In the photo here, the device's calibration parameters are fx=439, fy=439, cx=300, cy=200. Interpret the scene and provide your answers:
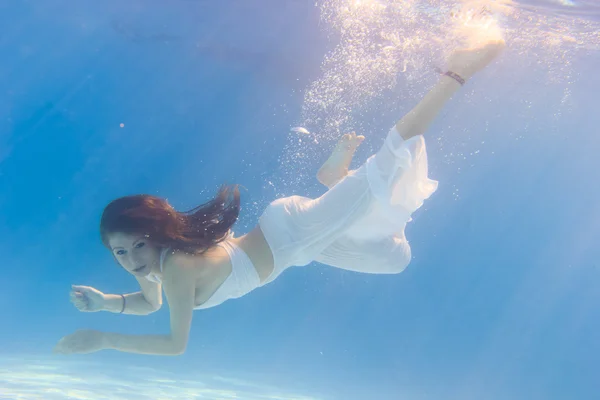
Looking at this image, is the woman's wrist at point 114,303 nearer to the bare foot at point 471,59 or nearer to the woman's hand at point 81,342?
the woman's hand at point 81,342

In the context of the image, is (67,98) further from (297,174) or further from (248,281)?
(248,281)

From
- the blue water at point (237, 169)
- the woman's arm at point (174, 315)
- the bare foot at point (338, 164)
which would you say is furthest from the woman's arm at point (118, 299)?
the blue water at point (237, 169)

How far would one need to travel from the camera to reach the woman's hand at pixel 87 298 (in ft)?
12.9

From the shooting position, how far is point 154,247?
323 cm

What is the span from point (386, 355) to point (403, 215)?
19933mm

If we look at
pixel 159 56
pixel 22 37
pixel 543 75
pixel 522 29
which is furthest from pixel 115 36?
pixel 543 75

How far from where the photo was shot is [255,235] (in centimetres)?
392

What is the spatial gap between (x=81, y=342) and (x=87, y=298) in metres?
1.12

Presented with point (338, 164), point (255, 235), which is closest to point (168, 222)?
point (255, 235)

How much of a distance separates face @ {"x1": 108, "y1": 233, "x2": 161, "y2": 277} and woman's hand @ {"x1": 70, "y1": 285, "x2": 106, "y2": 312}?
36.1 inches

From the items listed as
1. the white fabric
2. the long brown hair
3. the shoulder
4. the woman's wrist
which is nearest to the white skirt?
the white fabric

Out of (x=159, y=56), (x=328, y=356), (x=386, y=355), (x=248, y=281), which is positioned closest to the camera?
(x=248, y=281)

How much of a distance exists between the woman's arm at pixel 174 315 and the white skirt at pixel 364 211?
0.92 m

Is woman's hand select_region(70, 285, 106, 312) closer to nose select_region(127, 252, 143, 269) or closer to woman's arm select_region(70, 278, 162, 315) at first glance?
woman's arm select_region(70, 278, 162, 315)
